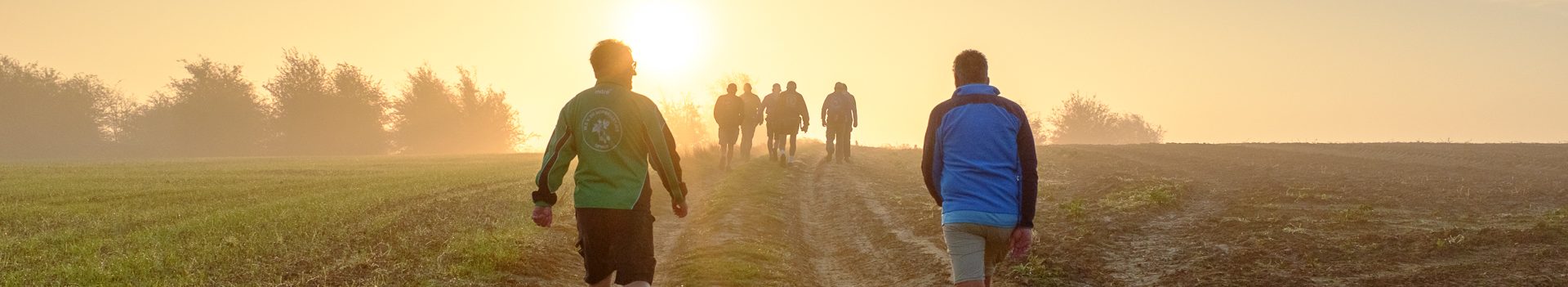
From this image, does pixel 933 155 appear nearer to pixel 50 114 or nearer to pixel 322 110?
pixel 322 110

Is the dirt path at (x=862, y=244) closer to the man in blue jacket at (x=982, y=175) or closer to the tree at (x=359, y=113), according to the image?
the man in blue jacket at (x=982, y=175)

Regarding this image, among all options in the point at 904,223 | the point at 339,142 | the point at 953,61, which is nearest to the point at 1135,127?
the point at 339,142

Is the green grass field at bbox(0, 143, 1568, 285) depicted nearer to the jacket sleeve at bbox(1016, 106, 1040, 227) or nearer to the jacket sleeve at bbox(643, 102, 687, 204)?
the jacket sleeve at bbox(643, 102, 687, 204)

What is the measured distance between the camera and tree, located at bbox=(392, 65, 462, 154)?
277 feet

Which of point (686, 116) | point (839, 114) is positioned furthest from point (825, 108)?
point (686, 116)

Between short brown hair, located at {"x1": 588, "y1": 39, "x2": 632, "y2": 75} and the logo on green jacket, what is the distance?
0.25 m

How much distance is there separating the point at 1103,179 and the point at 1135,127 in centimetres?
9680

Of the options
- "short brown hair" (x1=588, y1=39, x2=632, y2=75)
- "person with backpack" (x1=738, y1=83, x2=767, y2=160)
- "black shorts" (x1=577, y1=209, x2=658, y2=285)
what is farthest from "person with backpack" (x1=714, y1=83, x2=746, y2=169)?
"black shorts" (x1=577, y1=209, x2=658, y2=285)

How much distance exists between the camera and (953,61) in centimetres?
536

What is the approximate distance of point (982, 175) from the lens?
16.3ft

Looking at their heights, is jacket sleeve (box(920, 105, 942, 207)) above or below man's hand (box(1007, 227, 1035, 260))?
above

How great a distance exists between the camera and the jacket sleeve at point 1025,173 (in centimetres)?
499

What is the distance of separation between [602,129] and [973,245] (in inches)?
77.0

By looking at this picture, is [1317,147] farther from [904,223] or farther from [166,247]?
[166,247]
